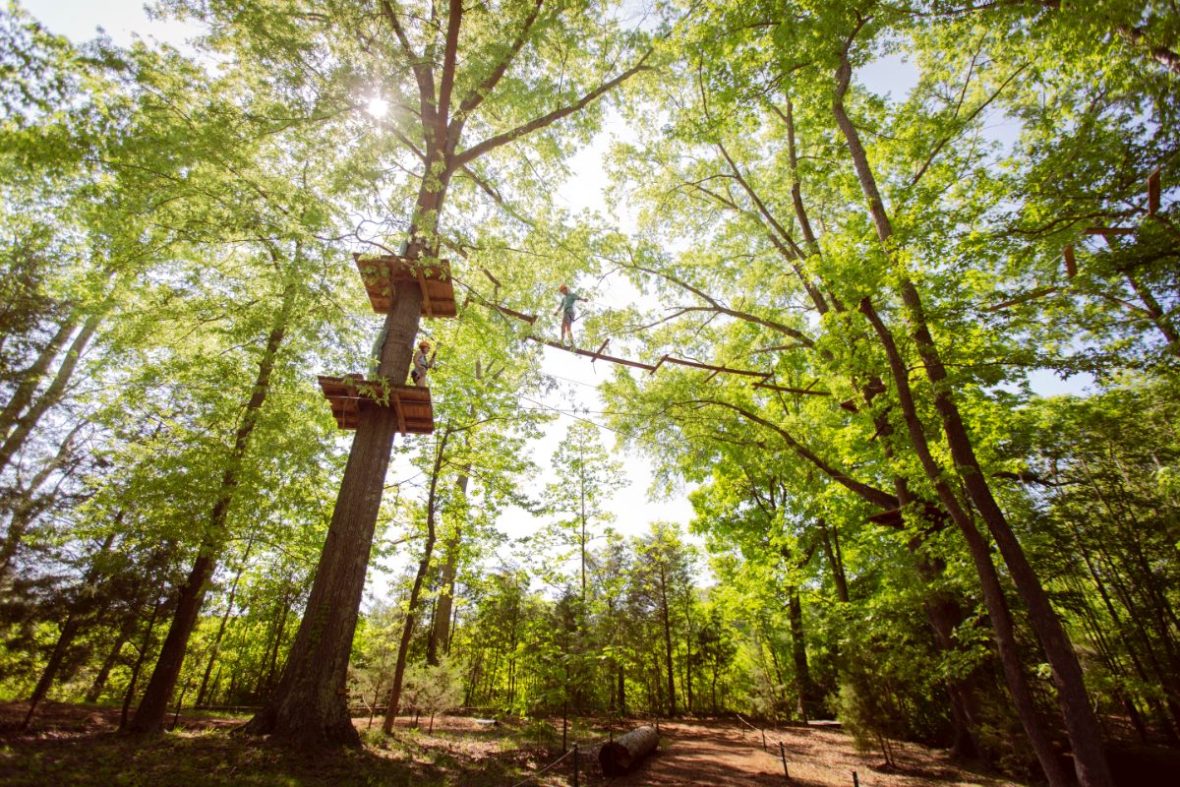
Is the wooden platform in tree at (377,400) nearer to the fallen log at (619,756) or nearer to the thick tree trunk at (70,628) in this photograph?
the thick tree trunk at (70,628)

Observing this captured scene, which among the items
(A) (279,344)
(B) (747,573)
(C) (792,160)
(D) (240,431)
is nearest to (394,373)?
(D) (240,431)

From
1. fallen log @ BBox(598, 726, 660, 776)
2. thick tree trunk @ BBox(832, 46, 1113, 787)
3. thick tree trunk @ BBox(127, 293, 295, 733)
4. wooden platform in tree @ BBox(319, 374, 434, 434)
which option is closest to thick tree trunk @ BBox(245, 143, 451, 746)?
wooden platform in tree @ BBox(319, 374, 434, 434)

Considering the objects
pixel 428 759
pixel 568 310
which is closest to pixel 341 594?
pixel 428 759

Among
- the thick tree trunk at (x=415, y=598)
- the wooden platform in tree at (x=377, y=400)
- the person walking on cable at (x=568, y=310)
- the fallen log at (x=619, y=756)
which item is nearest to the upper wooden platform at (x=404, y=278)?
the wooden platform in tree at (x=377, y=400)

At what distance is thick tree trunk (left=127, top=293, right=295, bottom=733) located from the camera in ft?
26.3

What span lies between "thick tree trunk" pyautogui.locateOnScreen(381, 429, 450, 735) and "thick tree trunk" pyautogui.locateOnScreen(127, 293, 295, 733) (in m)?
3.84

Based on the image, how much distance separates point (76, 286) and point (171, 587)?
5.46m

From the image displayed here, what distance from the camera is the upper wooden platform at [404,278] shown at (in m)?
7.34

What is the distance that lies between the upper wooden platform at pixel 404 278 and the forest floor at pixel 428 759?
5.83 metres

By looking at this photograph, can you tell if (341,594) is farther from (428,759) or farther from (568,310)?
(568,310)

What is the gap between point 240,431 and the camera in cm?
947

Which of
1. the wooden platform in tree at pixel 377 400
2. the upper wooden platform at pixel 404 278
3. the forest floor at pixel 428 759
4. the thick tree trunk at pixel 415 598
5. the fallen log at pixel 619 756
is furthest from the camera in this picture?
the thick tree trunk at pixel 415 598

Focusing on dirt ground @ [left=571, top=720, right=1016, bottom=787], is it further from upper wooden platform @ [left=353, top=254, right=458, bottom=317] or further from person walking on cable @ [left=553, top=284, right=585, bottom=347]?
upper wooden platform @ [left=353, top=254, right=458, bottom=317]

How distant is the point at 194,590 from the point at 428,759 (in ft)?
17.7
